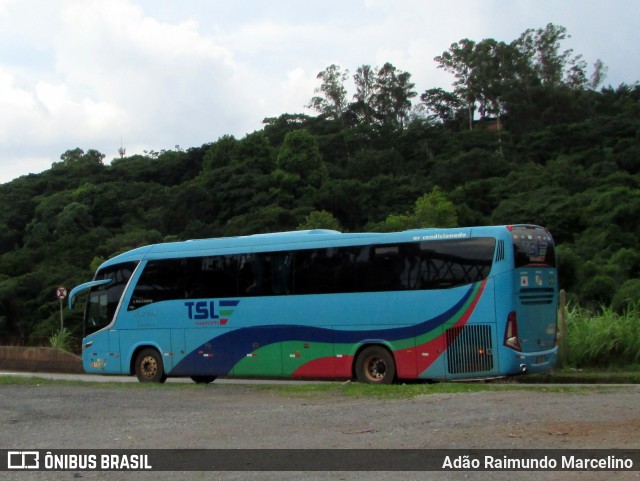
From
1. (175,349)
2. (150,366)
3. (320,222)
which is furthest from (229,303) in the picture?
(320,222)

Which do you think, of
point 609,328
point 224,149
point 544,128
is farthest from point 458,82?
point 609,328

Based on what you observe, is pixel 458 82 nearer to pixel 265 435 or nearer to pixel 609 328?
pixel 609 328

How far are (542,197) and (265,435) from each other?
5473cm

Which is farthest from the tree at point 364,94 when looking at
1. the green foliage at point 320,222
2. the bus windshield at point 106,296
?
the bus windshield at point 106,296

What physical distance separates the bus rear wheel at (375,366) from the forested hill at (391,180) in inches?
790

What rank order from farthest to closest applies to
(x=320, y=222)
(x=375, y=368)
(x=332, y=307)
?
(x=320, y=222), (x=332, y=307), (x=375, y=368)

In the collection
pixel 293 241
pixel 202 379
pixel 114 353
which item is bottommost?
pixel 202 379

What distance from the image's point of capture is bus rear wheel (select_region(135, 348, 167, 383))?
779 inches

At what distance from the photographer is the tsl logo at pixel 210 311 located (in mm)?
18703

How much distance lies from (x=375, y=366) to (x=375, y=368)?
1.5 inches

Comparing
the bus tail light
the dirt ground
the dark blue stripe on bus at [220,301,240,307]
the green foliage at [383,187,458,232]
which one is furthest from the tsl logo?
the green foliage at [383,187,458,232]

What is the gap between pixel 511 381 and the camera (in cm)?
1780

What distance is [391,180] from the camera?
7644 cm

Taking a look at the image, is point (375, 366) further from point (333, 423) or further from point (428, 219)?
point (428, 219)
